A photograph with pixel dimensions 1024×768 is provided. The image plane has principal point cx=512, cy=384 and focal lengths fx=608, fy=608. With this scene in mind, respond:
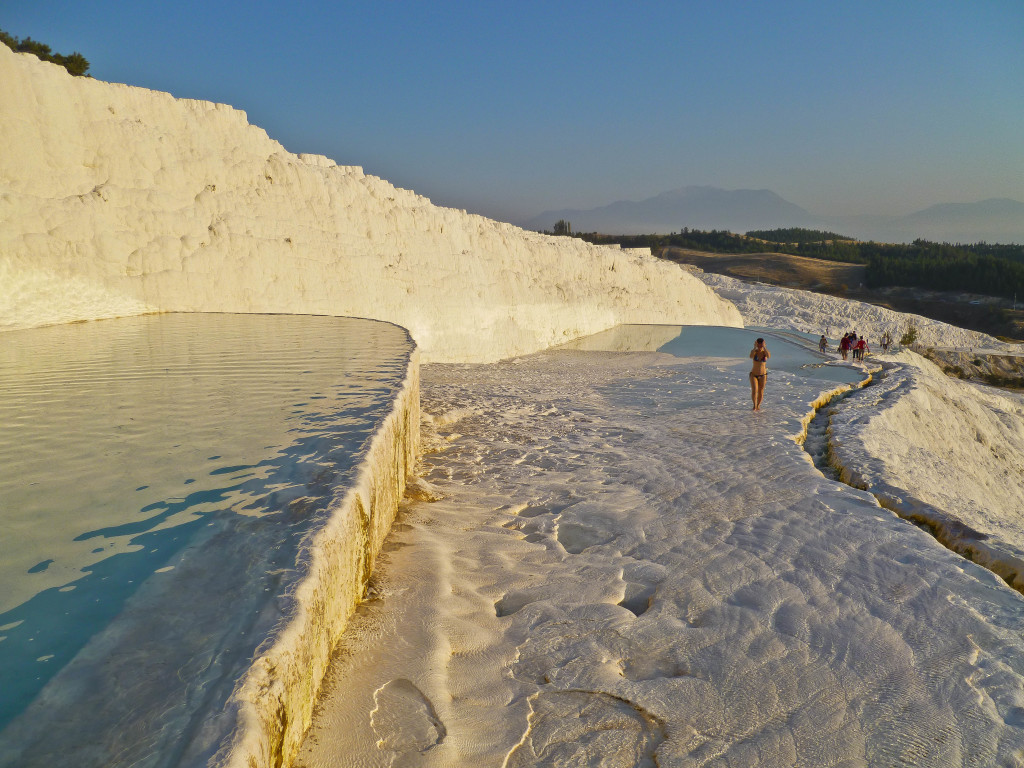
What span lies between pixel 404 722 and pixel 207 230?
11.5 m

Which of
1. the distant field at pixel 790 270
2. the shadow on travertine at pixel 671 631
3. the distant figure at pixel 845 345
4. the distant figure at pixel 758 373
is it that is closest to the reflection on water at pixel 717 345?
the distant figure at pixel 845 345

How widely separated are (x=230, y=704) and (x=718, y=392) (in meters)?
9.91

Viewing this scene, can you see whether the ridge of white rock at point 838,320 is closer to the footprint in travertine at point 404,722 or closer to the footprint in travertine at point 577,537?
the footprint in travertine at point 577,537

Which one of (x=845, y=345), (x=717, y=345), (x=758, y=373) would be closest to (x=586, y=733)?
(x=758, y=373)

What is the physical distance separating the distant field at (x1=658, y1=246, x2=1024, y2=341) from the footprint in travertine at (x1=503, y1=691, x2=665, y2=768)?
4816cm

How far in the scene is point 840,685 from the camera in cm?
272

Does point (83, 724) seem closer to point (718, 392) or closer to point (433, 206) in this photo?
point (718, 392)

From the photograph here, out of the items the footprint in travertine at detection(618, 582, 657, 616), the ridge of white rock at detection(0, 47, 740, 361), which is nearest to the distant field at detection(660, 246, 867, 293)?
the ridge of white rock at detection(0, 47, 740, 361)

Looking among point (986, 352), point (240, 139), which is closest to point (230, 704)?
point (240, 139)

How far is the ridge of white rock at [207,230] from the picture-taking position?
9.20 meters

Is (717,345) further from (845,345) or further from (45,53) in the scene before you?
(45,53)

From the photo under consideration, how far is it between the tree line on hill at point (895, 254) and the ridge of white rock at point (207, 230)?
24.6m

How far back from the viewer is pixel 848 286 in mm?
54531

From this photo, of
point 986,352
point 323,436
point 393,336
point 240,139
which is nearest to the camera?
point 323,436
